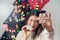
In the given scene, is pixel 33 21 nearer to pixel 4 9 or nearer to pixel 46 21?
pixel 46 21

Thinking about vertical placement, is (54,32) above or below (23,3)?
below

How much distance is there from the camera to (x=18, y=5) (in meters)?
1.41

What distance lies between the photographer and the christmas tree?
54.6 inches

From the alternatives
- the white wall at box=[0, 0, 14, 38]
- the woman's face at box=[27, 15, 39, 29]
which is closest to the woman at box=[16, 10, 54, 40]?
the woman's face at box=[27, 15, 39, 29]

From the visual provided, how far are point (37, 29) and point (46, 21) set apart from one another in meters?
0.10

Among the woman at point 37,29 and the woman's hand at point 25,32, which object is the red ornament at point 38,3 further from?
the woman's hand at point 25,32

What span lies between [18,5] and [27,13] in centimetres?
10

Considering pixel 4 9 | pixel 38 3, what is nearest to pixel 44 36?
pixel 38 3

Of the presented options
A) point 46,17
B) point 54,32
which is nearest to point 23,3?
point 46,17

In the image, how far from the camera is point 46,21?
1.35m

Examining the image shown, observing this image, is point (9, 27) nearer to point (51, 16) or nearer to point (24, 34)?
point (24, 34)

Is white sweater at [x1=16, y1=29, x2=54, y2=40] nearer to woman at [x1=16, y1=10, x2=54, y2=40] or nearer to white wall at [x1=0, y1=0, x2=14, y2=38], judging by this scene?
woman at [x1=16, y1=10, x2=54, y2=40]

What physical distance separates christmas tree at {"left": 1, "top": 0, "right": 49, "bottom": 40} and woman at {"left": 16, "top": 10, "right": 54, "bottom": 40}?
1.4 inches

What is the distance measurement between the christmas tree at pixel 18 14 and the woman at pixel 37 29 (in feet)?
0.12
